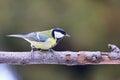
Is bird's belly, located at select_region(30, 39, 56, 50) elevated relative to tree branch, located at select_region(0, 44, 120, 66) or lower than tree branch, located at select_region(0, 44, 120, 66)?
elevated

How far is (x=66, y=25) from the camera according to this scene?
5.91 feet

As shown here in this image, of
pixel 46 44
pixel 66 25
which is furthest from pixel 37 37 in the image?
pixel 66 25

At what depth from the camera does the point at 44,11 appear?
5.91ft

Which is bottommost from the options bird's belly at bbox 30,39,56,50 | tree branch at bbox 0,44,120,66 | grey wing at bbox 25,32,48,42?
tree branch at bbox 0,44,120,66

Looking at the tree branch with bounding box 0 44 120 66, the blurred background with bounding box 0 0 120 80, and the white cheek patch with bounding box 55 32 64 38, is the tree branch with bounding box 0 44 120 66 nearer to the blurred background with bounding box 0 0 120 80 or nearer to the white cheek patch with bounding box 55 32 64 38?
the white cheek patch with bounding box 55 32 64 38

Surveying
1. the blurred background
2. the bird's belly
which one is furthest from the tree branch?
the blurred background

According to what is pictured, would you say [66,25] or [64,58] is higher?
[66,25]

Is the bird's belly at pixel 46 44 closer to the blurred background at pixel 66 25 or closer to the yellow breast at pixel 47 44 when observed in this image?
the yellow breast at pixel 47 44

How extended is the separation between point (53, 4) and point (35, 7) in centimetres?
10

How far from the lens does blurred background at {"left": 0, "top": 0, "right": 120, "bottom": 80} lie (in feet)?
5.93

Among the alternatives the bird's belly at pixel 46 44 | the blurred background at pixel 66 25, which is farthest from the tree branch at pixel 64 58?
the blurred background at pixel 66 25

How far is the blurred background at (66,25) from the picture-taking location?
1.81 meters

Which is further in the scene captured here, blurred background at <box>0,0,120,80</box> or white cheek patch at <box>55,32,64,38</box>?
blurred background at <box>0,0,120,80</box>

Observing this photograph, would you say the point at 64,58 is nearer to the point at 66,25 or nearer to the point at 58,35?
the point at 58,35
